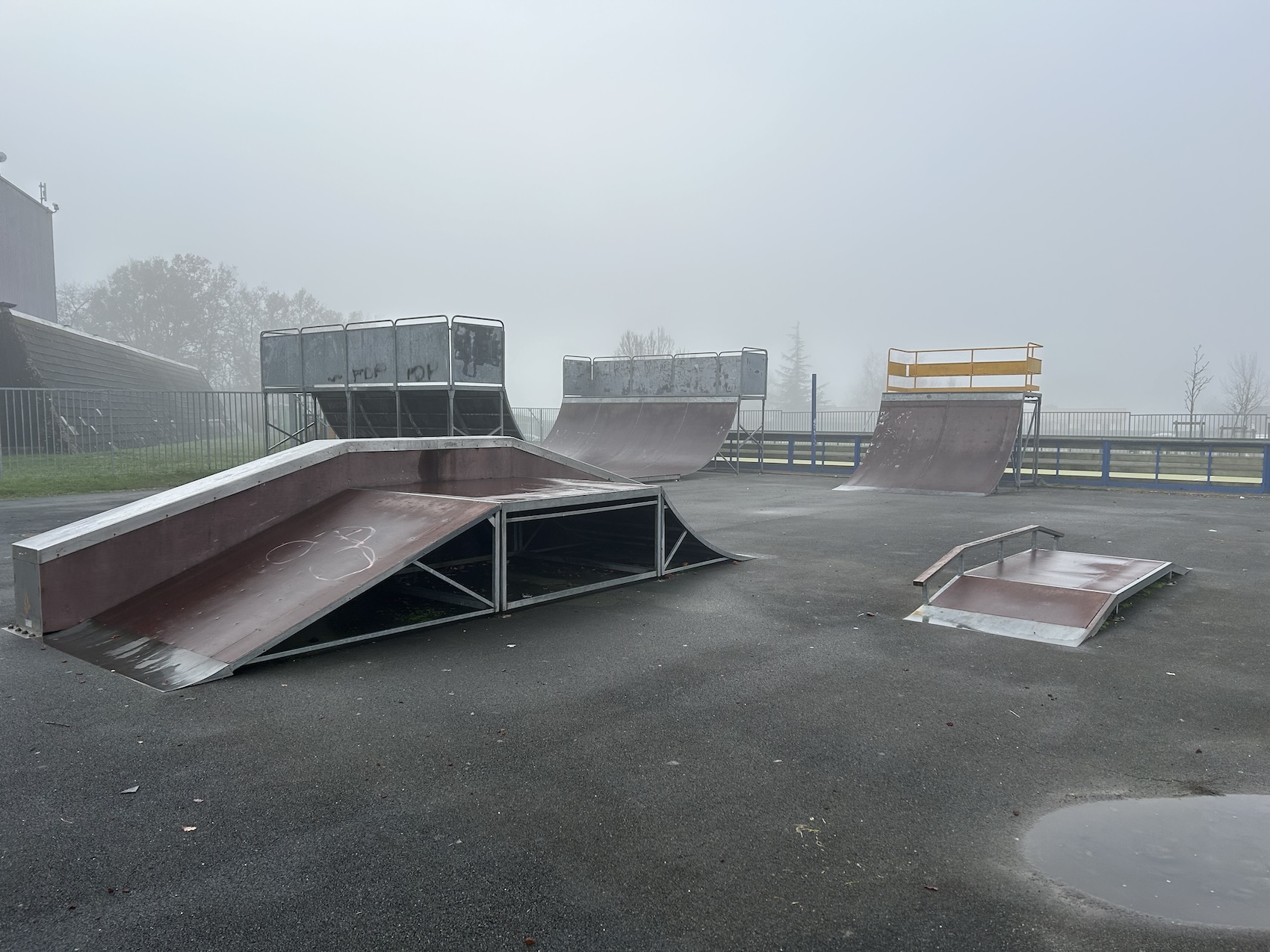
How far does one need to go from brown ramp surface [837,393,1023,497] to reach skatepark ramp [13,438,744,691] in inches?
439

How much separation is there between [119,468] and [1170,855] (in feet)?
70.6

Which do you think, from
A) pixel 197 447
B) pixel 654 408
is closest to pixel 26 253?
pixel 197 447

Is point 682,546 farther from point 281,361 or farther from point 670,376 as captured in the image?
point 670,376

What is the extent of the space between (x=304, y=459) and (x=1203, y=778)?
715 cm

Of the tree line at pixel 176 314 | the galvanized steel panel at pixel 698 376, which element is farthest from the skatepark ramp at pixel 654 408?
the tree line at pixel 176 314

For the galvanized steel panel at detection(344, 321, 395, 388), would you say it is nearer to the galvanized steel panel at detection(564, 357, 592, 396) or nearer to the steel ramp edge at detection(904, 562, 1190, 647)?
the galvanized steel panel at detection(564, 357, 592, 396)

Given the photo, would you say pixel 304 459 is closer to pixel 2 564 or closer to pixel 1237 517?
pixel 2 564

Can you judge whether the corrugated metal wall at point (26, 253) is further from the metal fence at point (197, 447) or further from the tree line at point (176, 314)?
the tree line at point (176, 314)

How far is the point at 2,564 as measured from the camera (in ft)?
30.3

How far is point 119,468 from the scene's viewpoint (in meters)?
19.4

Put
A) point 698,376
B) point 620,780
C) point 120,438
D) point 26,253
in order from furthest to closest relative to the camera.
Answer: point 26,253, point 698,376, point 120,438, point 620,780

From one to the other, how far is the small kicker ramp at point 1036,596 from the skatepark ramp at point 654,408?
547 inches

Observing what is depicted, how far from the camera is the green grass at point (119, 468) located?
1703 centimetres

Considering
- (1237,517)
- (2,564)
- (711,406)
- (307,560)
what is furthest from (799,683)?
(711,406)
